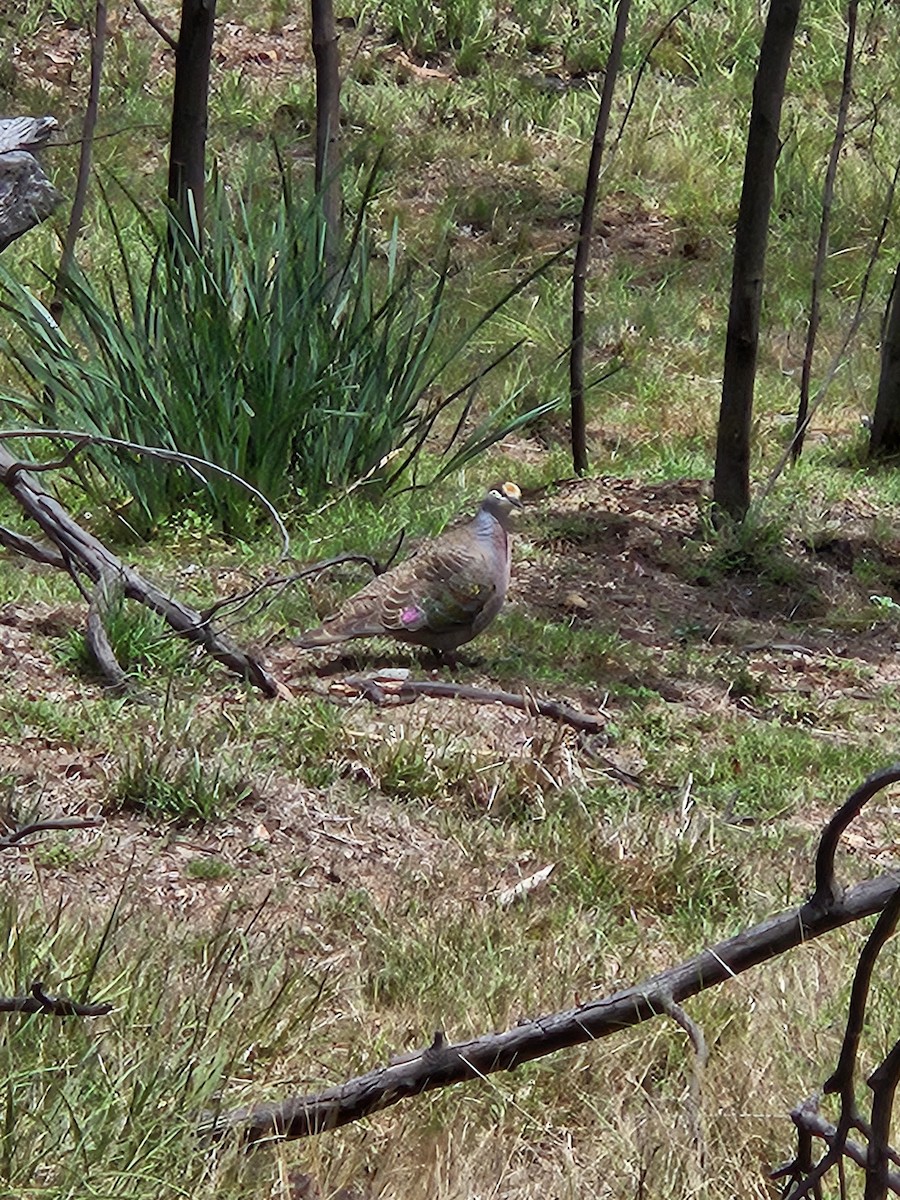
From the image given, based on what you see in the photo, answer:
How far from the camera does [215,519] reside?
6.99 meters

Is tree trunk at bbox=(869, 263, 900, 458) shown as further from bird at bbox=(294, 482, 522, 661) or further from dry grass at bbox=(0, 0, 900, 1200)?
bird at bbox=(294, 482, 522, 661)

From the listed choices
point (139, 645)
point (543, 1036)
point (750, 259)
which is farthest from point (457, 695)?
point (543, 1036)

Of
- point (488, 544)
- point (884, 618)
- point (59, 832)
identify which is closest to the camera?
point (59, 832)

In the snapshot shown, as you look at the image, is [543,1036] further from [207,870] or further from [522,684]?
[522,684]

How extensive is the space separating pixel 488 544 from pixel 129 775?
163 centimetres

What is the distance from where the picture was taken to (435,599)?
5266 millimetres

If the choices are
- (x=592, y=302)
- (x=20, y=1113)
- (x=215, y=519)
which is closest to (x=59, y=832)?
(x=20, y=1113)

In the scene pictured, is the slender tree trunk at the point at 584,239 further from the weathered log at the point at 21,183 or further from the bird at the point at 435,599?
the weathered log at the point at 21,183

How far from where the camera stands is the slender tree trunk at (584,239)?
24.2 feet

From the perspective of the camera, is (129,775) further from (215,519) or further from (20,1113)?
(215,519)

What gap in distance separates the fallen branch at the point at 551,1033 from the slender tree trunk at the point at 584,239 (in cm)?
537

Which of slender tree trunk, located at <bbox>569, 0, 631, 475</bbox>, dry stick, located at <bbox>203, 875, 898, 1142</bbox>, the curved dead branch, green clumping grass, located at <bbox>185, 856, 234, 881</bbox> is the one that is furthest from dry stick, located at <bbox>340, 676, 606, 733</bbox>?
slender tree trunk, located at <bbox>569, 0, 631, 475</bbox>

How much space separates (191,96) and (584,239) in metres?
1.94

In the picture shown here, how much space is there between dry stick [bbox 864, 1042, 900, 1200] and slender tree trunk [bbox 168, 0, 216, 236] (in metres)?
6.50
